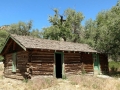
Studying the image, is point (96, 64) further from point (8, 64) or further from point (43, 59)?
point (8, 64)

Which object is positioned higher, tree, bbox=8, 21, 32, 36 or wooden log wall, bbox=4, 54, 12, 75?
tree, bbox=8, 21, 32, 36

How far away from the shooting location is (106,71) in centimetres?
2155

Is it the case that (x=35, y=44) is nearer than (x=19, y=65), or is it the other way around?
(x=35, y=44)

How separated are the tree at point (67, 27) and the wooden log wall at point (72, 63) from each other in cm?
2026

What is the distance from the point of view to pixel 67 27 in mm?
39031

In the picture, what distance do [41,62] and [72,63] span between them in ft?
12.5

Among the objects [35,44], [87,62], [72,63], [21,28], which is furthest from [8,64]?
[21,28]

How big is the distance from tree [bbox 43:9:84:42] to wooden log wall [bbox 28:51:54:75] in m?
22.3

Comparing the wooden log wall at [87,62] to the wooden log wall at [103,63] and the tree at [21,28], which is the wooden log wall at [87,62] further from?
the tree at [21,28]

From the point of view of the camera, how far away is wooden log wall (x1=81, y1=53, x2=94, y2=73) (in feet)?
62.4

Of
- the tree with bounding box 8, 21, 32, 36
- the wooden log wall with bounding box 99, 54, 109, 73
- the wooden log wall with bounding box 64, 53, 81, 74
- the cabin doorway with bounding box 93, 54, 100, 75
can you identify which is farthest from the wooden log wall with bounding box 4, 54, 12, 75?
the tree with bounding box 8, 21, 32, 36

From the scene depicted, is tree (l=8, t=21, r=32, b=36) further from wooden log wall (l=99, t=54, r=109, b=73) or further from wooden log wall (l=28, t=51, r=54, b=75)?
wooden log wall (l=28, t=51, r=54, b=75)

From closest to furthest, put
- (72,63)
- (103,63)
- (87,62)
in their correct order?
(72,63) → (87,62) → (103,63)

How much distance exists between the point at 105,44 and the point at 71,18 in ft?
60.3
